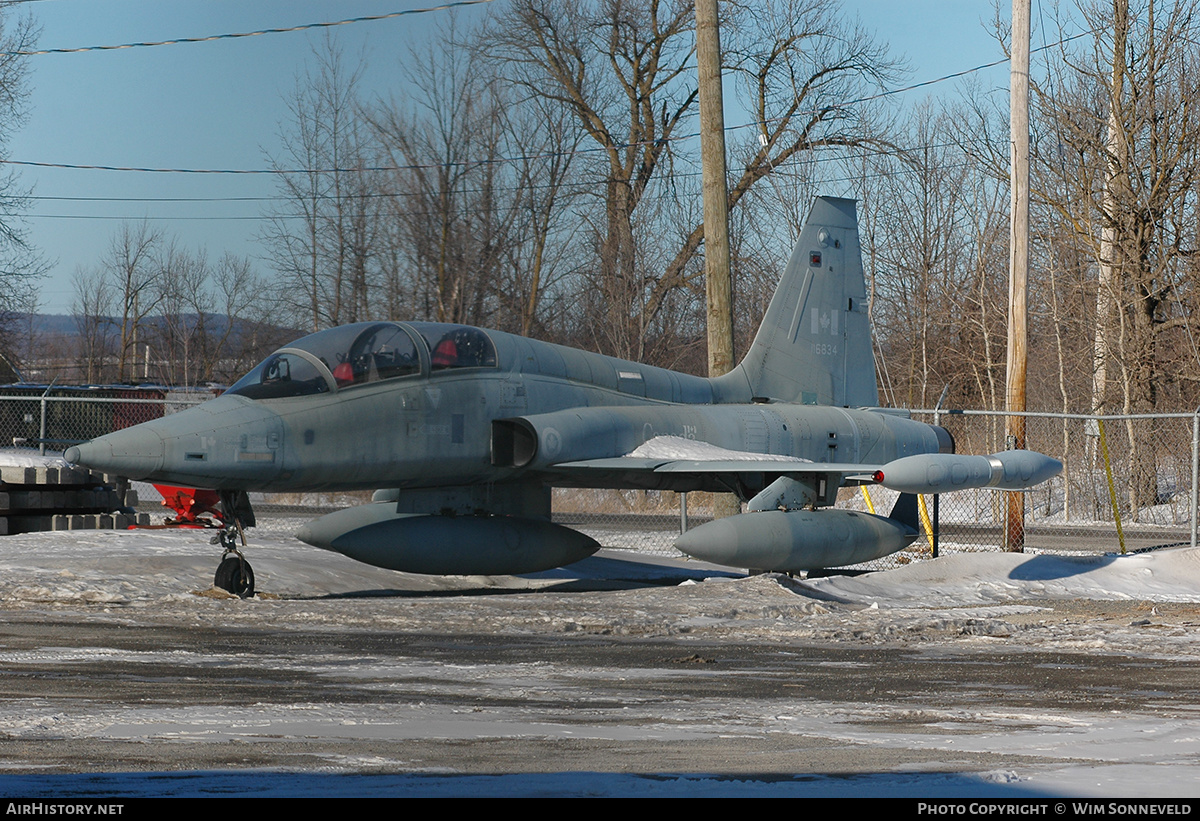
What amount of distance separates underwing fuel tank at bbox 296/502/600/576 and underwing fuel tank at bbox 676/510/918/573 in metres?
1.48

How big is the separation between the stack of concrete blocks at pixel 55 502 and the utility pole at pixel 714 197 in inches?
324

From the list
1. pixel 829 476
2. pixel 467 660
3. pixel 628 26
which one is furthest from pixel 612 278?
pixel 467 660

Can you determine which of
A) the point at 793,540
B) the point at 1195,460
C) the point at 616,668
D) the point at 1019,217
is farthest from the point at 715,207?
the point at 616,668

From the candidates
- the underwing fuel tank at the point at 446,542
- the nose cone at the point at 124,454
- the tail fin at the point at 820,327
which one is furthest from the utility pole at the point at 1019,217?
the nose cone at the point at 124,454

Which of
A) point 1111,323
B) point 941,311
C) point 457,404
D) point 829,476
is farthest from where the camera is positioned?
point 941,311

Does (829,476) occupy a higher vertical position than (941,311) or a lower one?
lower

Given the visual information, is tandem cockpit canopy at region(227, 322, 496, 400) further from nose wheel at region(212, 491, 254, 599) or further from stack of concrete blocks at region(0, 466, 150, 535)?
stack of concrete blocks at region(0, 466, 150, 535)

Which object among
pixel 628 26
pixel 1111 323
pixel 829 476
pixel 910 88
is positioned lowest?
pixel 829 476

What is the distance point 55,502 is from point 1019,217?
45.5 ft

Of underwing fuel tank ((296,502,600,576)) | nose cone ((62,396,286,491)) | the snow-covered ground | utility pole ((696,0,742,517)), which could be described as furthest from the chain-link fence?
nose cone ((62,396,286,491))

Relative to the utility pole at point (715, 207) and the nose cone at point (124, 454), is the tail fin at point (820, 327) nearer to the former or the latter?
the utility pole at point (715, 207)
